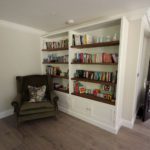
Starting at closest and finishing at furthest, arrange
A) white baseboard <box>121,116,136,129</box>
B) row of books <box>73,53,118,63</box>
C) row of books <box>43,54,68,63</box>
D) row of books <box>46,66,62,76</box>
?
row of books <box>73,53,118,63</box>, white baseboard <box>121,116,136,129</box>, row of books <box>43,54,68,63</box>, row of books <box>46,66,62,76</box>

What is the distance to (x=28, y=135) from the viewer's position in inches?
81.4

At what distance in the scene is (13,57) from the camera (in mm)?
2770

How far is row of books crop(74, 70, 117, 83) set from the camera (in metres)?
2.24

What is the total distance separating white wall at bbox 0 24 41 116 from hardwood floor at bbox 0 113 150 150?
2.22 ft

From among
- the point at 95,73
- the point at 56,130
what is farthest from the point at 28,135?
Answer: the point at 95,73

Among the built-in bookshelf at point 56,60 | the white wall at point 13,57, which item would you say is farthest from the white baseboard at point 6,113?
the built-in bookshelf at point 56,60

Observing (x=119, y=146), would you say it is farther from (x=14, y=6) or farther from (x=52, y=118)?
(x=14, y=6)

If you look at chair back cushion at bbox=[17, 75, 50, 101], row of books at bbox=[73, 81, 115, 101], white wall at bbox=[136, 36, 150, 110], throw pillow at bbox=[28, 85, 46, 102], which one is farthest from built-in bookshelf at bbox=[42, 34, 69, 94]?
white wall at bbox=[136, 36, 150, 110]

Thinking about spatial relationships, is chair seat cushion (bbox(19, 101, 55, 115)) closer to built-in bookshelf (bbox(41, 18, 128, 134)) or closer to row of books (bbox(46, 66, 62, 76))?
built-in bookshelf (bbox(41, 18, 128, 134))

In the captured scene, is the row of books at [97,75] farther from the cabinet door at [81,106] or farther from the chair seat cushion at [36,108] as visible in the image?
the chair seat cushion at [36,108]

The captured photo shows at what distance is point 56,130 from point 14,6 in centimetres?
238

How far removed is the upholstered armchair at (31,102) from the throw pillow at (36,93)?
0.24 feet

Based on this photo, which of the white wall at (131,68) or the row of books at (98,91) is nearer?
the white wall at (131,68)

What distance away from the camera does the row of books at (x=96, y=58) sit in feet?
7.02
